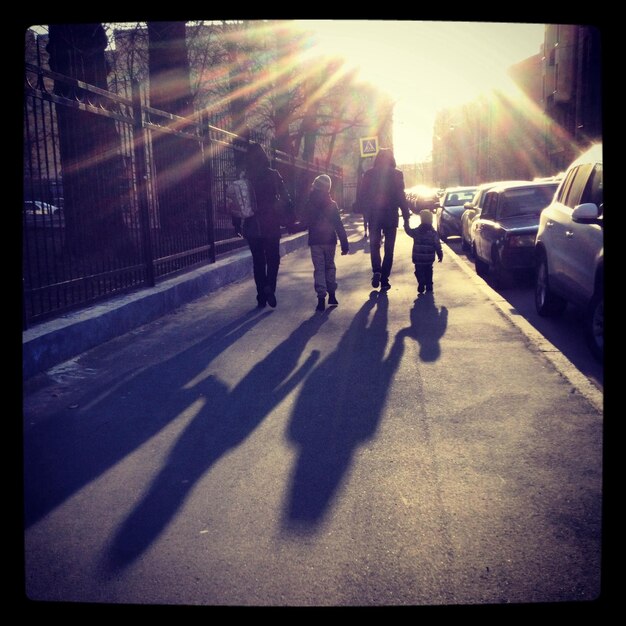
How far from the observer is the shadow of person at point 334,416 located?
340cm

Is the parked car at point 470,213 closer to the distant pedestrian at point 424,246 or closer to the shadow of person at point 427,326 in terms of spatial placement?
the distant pedestrian at point 424,246

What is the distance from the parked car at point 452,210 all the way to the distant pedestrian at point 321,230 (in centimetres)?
1269

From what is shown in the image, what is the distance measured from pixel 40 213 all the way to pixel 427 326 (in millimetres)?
4240

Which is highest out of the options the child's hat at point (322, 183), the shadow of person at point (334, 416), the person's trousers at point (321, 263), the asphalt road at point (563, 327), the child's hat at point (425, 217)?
the child's hat at point (322, 183)

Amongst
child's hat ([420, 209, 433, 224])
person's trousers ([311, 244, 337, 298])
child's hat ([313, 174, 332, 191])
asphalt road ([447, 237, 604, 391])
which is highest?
child's hat ([313, 174, 332, 191])

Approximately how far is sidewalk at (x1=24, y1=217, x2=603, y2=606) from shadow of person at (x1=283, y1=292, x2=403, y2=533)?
2 cm

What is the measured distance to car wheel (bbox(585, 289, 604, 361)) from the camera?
19.9 feet

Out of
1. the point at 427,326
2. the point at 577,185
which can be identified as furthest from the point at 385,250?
the point at 577,185

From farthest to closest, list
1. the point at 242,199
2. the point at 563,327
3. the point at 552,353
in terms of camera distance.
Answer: the point at 242,199, the point at 563,327, the point at 552,353

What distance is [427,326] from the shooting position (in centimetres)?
796

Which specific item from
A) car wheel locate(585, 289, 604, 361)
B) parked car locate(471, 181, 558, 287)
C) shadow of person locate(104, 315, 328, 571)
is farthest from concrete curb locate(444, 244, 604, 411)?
shadow of person locate(104, 315, 328, 571)

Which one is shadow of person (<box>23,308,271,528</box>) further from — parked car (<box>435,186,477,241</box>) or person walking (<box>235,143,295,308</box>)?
parked car (<box>435,186,477,241</box>)

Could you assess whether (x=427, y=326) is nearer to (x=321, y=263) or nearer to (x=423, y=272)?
(x=321, y=263)

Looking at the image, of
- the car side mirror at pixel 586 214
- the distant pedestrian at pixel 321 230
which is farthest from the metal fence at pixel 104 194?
the car side mirror at pixel 586 214
